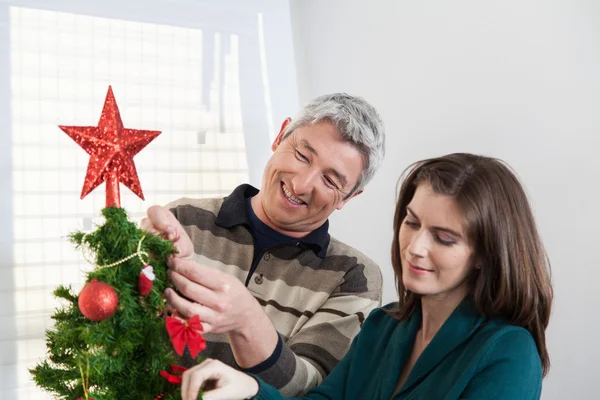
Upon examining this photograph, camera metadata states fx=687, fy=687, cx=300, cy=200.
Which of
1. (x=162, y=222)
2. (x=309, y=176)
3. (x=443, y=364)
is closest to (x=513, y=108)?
(x=309, y=176)

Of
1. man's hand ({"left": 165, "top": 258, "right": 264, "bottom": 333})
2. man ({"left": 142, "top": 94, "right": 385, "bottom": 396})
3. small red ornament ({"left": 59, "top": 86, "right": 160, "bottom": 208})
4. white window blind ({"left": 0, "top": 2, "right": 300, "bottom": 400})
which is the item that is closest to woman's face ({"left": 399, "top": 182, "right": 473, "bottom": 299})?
man's hand ({"left": 165, "top": 258, "right": 264, "bottom": 333})

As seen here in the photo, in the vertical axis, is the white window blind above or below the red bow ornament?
above

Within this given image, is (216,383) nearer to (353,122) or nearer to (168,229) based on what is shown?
(168,229)

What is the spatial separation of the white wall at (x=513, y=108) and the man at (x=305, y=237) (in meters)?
0.50

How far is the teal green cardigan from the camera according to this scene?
47.9 inches

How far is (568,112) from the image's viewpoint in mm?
1895

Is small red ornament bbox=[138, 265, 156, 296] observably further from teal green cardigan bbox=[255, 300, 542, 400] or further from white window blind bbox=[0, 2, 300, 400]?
white window blind bbox=[0, 2, 300, 400]

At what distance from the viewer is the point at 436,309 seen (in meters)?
1.38

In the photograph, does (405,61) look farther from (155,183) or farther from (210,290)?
(210,290)

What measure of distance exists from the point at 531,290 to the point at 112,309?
2.49 ft

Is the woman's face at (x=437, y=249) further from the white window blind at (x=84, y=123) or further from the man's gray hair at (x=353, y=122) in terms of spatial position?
the white window blind at (x=84, y=123)

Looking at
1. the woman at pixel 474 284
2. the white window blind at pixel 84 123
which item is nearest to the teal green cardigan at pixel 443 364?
the woman at pixel 474 284

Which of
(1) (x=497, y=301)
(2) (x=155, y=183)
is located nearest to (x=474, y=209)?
(1) (x=497, y=301)

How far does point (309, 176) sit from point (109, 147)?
65 centimetres
